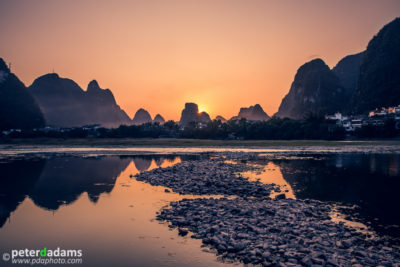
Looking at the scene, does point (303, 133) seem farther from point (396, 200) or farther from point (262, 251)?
point (262, 251)

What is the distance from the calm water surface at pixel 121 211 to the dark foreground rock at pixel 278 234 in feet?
3.02

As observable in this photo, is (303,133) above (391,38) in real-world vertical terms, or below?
below

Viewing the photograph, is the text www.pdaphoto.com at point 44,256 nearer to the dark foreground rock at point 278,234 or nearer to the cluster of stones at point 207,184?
the dark foreground rock at point 278,234

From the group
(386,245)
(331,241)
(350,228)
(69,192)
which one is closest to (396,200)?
(350,228)

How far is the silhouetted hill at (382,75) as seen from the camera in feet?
545

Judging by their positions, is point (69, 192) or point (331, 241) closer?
point (331, 241)

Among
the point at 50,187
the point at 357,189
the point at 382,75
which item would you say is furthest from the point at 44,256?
the point at 382,75

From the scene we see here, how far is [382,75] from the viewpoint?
7028 inches

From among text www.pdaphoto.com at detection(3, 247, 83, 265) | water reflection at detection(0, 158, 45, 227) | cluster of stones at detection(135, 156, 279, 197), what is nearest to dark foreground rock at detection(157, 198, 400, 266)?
cluster of stones at detection(135, 156, 279, 197)

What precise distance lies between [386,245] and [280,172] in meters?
20.2

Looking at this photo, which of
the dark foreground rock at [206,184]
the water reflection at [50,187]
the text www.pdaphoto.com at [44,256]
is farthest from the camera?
the dark foreground rock at [206,184]

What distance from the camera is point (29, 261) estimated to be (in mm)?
10398

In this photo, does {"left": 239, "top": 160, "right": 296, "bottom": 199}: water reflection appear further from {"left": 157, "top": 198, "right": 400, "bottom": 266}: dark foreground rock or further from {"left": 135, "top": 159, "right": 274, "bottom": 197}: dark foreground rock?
{"left": 157, "top": 198, "right": 400, "bottom": 266}: dark foreground rock

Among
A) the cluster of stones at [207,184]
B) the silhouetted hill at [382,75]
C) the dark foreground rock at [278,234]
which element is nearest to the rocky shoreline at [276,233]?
the dark foreground rock at [278,234]
